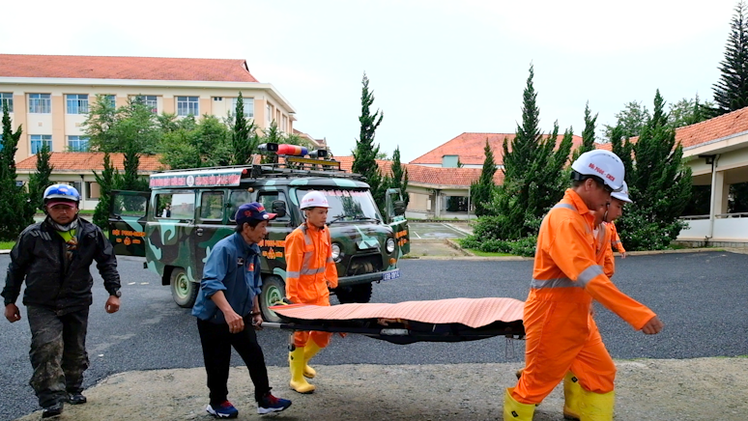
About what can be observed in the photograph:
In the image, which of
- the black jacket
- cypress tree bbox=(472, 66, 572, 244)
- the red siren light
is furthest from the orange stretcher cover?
cypress tree bbox=(472, 66, 572, 244)

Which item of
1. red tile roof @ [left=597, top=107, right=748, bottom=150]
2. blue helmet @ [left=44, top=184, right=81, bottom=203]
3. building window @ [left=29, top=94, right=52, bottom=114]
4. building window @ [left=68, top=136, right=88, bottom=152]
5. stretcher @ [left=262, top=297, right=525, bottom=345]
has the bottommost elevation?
stretcher @ [left=262, top=297, right=525, bottom=345]

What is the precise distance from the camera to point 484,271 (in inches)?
498

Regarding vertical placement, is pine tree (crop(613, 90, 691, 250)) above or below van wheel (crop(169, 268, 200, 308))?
above

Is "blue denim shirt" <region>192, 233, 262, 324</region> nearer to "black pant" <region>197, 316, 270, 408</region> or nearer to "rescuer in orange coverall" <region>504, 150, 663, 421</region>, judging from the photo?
"black pant" <region>197, 316, 270, 408</region>

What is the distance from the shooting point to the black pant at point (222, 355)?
397 cm

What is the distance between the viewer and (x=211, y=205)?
26.5 ft

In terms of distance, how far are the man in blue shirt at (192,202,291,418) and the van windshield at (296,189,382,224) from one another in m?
3.23

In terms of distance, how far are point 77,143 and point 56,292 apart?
50525 millimetres

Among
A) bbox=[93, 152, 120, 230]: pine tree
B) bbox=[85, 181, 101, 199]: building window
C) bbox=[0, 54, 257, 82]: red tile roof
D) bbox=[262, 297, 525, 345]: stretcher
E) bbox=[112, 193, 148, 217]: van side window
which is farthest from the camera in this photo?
bbox=[0, 54, 257, 82]: red tile roof

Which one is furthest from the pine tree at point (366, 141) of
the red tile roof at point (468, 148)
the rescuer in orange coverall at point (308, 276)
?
the red tile roof at point (468, 148)

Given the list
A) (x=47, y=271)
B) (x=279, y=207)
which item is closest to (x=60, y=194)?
(x=47, y=271)

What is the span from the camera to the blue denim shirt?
3814 mm

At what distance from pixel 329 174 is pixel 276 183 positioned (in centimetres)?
104

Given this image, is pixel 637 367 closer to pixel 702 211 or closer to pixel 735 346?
pixel 735 346
